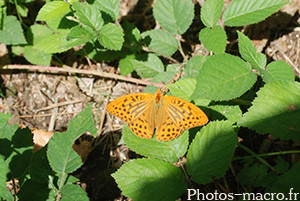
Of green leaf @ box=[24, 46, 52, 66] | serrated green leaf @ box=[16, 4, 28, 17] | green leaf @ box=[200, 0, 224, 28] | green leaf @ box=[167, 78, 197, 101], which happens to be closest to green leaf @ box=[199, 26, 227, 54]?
green leaf @ box=[200, 0, 224, 28]

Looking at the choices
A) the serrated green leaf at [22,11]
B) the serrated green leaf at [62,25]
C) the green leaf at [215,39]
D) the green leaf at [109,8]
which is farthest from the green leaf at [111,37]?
the serrated green leaf at [22,11]

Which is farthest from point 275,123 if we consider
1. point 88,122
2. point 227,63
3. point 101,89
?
point 101,89

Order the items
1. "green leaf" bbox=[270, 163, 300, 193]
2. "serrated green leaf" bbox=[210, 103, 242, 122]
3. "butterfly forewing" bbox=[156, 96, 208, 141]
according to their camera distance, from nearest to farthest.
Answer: "green leaf" bbox=[270, 163, 300, 193] → "butterfly forewing" bbox=[156, 96, 208, 141] → "serrated green leaf" bbox=[210, 103, 242, 122]

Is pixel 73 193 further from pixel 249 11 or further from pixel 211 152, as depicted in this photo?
pixel 249 11

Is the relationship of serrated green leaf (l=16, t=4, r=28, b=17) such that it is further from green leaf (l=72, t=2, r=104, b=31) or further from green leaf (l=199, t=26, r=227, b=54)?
green leaf (l=199, t=26, r=227, b=54)

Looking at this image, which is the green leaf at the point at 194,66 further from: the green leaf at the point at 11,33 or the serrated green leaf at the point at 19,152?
the green leaf at the point at 11,33

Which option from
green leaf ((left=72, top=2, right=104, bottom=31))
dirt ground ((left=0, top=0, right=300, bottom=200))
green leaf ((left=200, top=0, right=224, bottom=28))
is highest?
green leaf ((left=200, top=0, right=224, bottom=28))

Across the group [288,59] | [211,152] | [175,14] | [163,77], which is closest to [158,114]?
[211,152]
